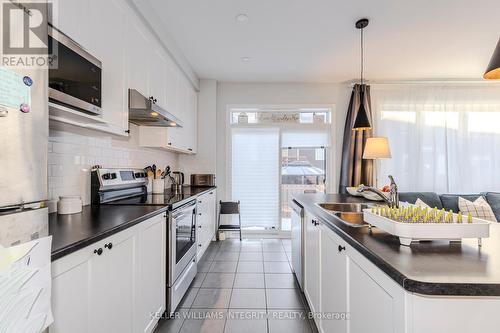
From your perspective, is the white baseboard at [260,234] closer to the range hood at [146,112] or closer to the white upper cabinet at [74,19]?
the range hood at [146,112]

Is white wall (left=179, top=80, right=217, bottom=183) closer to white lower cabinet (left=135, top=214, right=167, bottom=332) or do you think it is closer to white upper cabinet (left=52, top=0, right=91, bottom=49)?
white lower cabinet (left=135, top=214, right=167, bottom=332)

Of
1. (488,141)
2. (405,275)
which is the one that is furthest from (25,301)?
(488,141)

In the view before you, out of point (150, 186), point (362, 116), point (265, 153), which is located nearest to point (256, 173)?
point (265, 153)

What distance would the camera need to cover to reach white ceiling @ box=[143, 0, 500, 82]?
2.39m

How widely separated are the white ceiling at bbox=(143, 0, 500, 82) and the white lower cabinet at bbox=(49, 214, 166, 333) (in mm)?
2094

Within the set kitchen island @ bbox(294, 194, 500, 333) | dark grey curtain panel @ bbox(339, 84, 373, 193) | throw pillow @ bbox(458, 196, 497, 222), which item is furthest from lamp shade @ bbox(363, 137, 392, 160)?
kitchen island @ bbox(294, 194, 500, 333)

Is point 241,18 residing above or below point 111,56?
above

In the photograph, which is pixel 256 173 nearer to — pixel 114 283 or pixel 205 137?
pixel 205 137

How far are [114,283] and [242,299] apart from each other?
1.41 meters

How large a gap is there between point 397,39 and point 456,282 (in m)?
3.12

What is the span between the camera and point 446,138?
4273 millimetres

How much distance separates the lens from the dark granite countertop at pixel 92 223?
3.29ft

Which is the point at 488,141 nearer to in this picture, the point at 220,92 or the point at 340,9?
the point at 340,9

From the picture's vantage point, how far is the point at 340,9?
241 centimetres
